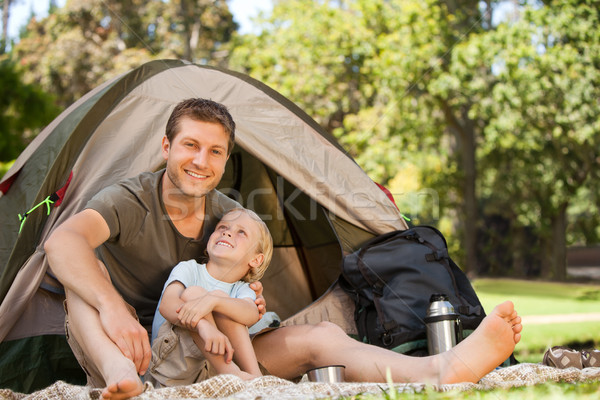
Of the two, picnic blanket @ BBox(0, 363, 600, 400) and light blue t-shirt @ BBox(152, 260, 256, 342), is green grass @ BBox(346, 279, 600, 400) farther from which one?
light blue t-shirt @ BBox(152, 260, 256, 342)

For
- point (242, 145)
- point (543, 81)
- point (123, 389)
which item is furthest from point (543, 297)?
point (123, 389)

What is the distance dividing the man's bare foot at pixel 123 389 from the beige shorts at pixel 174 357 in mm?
385

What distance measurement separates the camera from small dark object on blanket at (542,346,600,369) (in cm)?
211

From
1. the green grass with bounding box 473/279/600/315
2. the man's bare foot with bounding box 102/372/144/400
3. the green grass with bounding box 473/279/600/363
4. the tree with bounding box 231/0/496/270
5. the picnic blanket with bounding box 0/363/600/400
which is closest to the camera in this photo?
the man's bare foot with bounding box 102/372/144/400

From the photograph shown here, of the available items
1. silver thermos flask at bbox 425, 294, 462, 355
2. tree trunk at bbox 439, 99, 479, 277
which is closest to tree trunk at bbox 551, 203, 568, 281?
tree trunk at bbox 439, 99, 479, 277

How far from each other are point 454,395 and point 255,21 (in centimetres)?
1175

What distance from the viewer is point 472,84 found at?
9789 mm

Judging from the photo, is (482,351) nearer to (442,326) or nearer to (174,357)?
(442,326)

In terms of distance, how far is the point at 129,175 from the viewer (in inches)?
102

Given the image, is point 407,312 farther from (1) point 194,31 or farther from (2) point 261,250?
(1) point 194,31

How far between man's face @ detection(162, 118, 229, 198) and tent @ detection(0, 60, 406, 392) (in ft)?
1.53

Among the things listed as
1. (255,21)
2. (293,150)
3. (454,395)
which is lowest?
(454,395)

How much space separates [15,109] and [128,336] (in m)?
7.49

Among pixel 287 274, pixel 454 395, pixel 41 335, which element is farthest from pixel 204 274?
pixel 287 274
